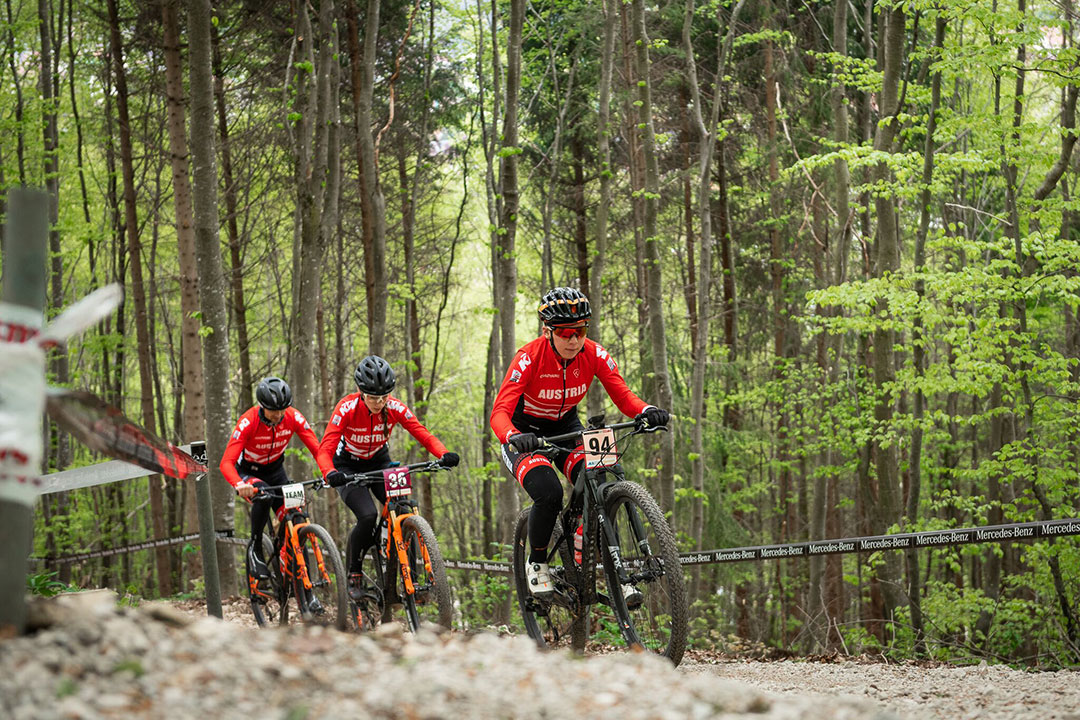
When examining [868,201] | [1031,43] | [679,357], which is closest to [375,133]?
[679,357]

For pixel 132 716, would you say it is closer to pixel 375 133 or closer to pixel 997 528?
pixel 997 528

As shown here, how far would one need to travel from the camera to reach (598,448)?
5812 mm

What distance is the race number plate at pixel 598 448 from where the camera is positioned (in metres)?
5.79

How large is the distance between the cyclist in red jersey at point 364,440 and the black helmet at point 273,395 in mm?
692

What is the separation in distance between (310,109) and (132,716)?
12132 mm

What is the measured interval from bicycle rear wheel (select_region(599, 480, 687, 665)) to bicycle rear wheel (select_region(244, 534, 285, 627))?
12.4 feet

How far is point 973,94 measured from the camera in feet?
67.2

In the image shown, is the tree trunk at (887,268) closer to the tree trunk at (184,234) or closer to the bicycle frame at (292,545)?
the bicycle frame at (292,545)

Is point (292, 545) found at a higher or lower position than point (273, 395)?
lower

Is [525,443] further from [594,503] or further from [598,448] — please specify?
[594,503]

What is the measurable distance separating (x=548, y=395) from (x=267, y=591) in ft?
12.9

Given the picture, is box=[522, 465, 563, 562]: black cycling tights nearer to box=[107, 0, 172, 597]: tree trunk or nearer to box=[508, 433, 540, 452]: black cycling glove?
box=[508, 433, 540, 452]: black cycling glove

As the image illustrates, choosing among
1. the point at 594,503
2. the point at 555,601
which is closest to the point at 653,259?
the point at 555,601

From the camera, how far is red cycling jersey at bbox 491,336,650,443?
20.8 ft
